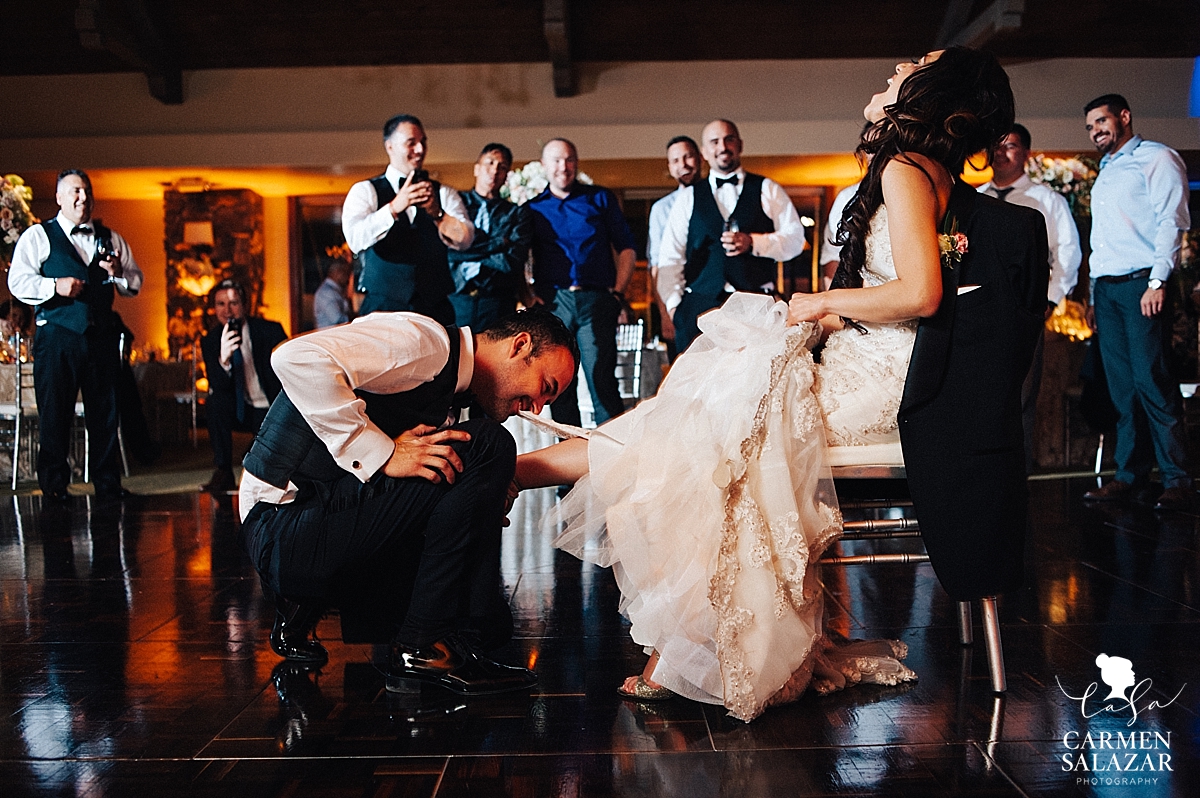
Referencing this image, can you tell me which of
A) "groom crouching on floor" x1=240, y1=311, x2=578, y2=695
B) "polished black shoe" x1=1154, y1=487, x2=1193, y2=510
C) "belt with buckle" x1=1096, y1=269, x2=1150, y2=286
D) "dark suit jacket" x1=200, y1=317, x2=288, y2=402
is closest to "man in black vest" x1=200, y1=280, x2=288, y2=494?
"dark suit jacket" x1=200, y1=317, x2=288, y2=402

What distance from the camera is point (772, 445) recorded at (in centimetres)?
181

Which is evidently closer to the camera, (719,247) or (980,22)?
(719,247)

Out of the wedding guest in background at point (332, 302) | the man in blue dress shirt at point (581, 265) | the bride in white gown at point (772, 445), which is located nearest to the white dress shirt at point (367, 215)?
the man in blue dress shirt at point (581, 265)

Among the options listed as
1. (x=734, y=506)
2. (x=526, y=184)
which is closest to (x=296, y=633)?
(x=734, y=506)

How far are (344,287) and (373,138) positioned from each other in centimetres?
174

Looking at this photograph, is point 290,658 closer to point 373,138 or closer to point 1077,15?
point 373,138

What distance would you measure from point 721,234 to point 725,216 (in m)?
0.18

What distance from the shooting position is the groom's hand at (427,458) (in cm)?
192

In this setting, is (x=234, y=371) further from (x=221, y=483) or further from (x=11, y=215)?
(x=11, y=215)

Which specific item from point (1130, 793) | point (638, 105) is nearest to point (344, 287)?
point (638, 105)

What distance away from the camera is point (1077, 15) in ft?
Result: 30.9

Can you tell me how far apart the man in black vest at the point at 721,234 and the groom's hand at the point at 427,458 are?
2.96 metres

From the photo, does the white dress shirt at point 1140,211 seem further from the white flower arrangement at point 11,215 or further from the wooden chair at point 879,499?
the white flower arrangement at point 11,215

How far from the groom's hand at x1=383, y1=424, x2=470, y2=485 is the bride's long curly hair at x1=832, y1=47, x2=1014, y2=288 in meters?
0.95
